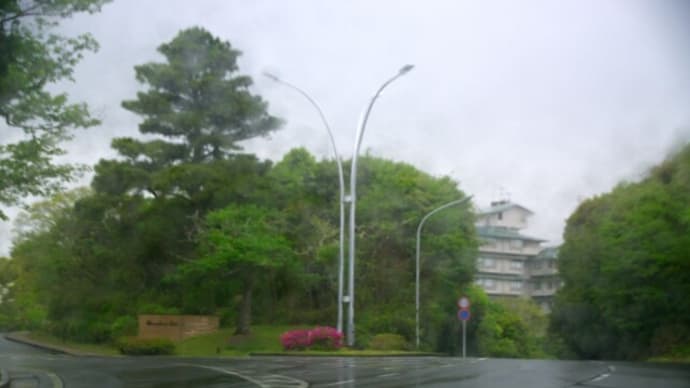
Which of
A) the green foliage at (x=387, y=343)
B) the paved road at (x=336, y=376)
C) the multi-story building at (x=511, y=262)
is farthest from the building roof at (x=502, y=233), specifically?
the paved road at (x=336, y=376)

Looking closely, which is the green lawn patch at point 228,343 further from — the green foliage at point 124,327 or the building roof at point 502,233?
the building roof at point 502,233

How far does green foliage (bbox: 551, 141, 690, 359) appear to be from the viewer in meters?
40.0

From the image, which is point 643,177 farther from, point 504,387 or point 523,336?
point 504,387

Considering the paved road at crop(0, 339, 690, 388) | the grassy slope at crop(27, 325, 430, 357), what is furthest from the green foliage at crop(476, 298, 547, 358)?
the paved road at crop(0, 339, 690, 388)

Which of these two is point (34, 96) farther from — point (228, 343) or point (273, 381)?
point (228, 343)

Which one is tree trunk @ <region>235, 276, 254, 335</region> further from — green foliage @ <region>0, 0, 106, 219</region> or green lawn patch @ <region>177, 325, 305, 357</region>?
green foliage @ <region>0, 0, 106, 219</region>

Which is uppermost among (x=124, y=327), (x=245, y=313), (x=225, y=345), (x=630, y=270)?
(x=630, y=270)

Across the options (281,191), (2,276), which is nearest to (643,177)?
(281,191)

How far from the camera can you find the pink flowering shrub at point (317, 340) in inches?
1329

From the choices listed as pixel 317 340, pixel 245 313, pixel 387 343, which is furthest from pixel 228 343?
pixel 317 340

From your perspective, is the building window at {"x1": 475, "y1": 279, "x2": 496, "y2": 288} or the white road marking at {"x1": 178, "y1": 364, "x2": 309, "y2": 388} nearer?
the white road marking at {"x1": 178, "y1": 364, "x2": 309, "y2": 388}

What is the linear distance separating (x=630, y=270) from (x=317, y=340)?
62.4 ft

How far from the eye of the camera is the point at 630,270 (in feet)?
140

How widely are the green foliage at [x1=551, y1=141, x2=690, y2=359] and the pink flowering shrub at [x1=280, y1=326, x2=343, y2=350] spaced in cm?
1768
